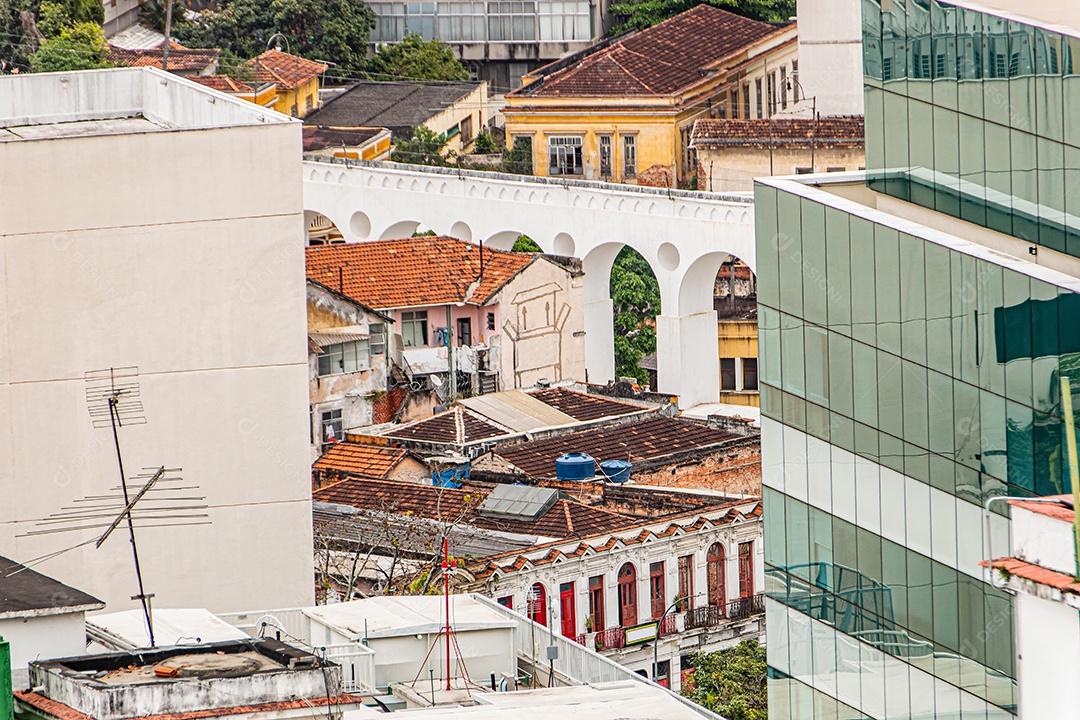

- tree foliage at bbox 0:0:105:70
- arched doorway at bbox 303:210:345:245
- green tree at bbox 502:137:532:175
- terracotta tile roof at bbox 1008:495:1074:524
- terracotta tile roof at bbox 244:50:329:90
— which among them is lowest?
terracotta tile roof at bbox 1008:495:1074:524

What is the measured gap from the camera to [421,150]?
79.4 m

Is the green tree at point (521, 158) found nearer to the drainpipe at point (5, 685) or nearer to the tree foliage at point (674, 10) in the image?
the tree foliage at point (674, 10)

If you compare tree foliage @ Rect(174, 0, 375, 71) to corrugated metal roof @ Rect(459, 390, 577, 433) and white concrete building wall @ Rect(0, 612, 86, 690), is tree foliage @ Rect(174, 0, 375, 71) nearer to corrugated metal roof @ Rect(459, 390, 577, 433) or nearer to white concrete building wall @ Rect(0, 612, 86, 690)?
corrugated metal roof @ Rect(459, 390, 577, 433)

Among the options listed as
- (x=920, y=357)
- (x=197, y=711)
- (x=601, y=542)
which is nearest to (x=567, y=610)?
(x=601, y=542)

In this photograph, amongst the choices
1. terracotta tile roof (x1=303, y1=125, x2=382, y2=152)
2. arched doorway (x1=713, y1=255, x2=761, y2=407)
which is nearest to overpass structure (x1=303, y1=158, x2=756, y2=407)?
arched doorway (x1=713, y1=255, x2=761, y2=407)

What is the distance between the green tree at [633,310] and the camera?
2581 inches

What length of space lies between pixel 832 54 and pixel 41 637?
5346cm

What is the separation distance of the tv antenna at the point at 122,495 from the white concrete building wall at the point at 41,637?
6.93m

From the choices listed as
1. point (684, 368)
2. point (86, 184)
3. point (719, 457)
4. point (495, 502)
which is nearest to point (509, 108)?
point (684, 368)

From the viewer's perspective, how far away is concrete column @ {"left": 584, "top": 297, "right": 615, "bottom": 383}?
62.6 m

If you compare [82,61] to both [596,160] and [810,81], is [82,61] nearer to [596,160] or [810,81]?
[596,160]

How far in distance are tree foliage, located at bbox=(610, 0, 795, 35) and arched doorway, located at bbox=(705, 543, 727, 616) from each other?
175ft

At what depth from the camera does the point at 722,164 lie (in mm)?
67500

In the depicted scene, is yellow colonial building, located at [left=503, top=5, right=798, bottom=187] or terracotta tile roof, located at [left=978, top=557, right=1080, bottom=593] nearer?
terracotta tile roof, located at [left=978, top=557, right=1080, bottom=593]
